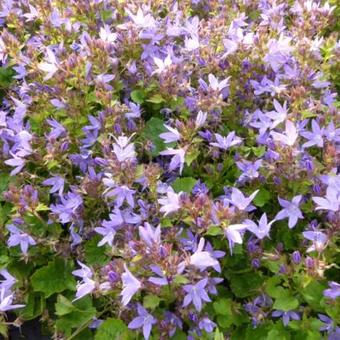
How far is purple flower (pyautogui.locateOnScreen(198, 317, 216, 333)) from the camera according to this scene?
211cm

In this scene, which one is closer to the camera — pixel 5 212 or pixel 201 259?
pixel 201 259

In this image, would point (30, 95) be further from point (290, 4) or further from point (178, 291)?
point (290, 4)

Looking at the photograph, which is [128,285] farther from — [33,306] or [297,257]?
[33,306]

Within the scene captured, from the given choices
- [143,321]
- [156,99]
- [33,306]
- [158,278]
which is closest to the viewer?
[158,278]

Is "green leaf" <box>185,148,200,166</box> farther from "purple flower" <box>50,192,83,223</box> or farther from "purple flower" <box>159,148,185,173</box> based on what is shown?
"purple flower" <box>50,192,83,223</box>

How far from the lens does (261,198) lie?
237cm

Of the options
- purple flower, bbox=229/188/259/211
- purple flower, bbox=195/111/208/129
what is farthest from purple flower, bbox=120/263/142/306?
purple flower, bbox=195/111/208/129

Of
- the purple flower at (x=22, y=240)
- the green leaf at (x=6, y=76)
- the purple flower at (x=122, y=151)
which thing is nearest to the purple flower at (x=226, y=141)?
the purple flower at (x=122, y=151)

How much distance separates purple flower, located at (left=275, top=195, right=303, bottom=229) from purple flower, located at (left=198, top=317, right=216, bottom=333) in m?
0.46

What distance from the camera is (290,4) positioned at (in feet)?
12.0

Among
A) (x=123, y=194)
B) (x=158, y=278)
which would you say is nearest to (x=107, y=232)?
(x=123, y=194)

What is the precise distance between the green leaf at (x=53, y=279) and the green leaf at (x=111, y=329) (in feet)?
1.04

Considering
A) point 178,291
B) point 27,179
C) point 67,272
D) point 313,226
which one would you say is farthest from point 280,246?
point 27,179

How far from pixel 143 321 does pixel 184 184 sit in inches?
23.7
